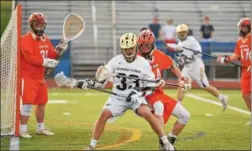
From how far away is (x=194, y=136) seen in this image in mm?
9523

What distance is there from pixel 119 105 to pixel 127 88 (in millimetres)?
231

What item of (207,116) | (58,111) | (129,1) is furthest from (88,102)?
(129,1)

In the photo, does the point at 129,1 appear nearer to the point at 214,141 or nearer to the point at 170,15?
the point at 170,15

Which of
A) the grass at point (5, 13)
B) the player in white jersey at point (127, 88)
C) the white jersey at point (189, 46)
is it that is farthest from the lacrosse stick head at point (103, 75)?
the grass at point (5, 13)

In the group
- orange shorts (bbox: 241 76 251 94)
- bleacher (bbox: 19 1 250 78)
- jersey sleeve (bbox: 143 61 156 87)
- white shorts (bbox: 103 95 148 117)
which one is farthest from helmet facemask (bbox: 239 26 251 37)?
bleacher (bbox: 19 1 250 78)

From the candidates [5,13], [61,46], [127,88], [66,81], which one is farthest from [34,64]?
[5,13]

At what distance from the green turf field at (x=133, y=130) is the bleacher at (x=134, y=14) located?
9.47 metres

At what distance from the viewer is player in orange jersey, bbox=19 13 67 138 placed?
9211 millimetres

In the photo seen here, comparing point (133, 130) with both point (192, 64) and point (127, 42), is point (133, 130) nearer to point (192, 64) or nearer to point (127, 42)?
point (127, 42)

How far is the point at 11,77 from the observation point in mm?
9445

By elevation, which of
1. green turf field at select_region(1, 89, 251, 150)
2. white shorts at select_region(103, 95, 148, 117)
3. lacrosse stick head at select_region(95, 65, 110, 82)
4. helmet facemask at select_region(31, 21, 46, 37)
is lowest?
green turf field at select_region(1, 89, 251, 150)

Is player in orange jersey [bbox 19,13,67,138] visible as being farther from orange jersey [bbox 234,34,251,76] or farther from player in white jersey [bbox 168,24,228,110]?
player in white jersey [bbox 168,24,228,110]

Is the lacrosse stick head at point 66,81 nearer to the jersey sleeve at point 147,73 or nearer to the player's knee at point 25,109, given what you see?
the jersey sleeve at point 147,73

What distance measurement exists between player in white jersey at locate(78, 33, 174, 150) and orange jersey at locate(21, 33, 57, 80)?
1772 mm
